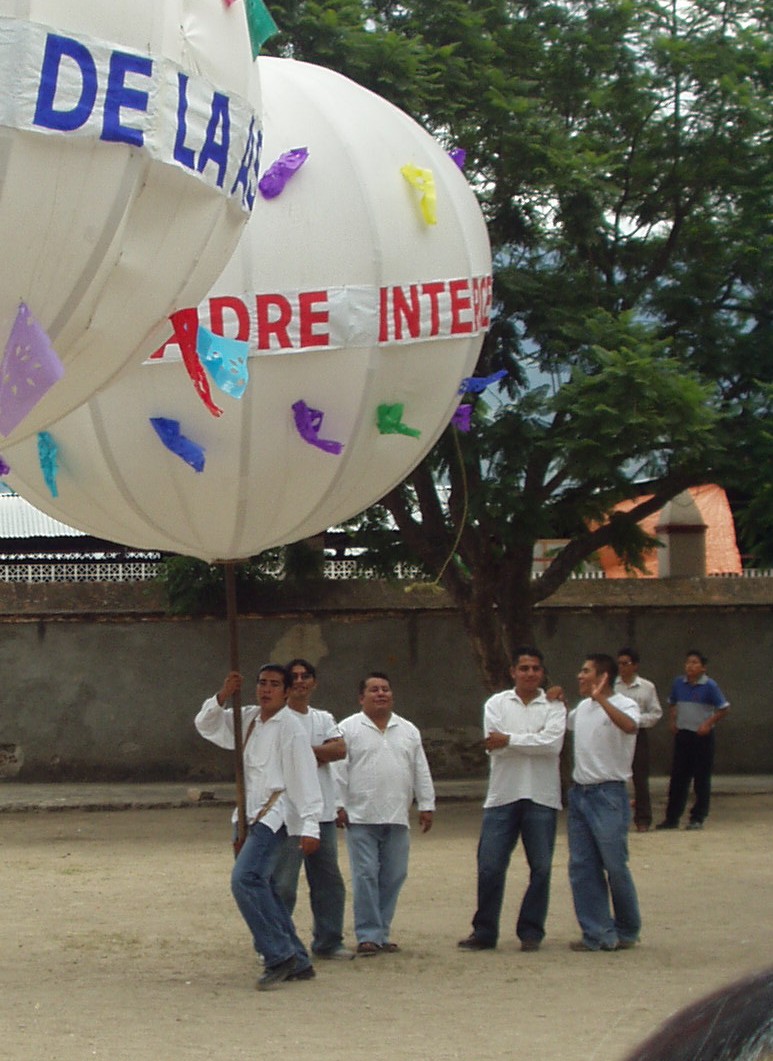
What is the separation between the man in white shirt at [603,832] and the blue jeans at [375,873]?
2.86ft

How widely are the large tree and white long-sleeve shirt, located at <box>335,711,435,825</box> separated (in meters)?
4.09

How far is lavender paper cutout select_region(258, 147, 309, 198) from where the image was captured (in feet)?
18.2

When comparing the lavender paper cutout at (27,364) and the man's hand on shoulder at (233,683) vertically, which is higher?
the lavender paper cutout at (27,364)

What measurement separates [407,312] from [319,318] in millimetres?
360

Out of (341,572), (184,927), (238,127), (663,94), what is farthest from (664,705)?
(238,127)

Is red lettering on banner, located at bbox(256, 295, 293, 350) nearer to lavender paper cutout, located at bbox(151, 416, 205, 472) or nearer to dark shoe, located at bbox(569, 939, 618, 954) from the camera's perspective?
lavender paper cutout, located at bbox(151, 416, 205, 472)

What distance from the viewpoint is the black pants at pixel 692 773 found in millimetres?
12953

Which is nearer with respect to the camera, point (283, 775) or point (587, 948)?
point (283, 775)

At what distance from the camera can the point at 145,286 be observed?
369 cm

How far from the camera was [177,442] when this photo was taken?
537 cm

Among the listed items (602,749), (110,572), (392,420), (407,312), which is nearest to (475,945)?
(602,749)

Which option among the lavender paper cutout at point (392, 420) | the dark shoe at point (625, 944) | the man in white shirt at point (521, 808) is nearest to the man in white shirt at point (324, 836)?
the man in white shirt at point (521, 808)

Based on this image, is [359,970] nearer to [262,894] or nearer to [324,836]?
[324,836]

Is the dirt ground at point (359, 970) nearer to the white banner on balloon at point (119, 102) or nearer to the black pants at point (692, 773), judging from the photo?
the black pants at point (692, 773)
